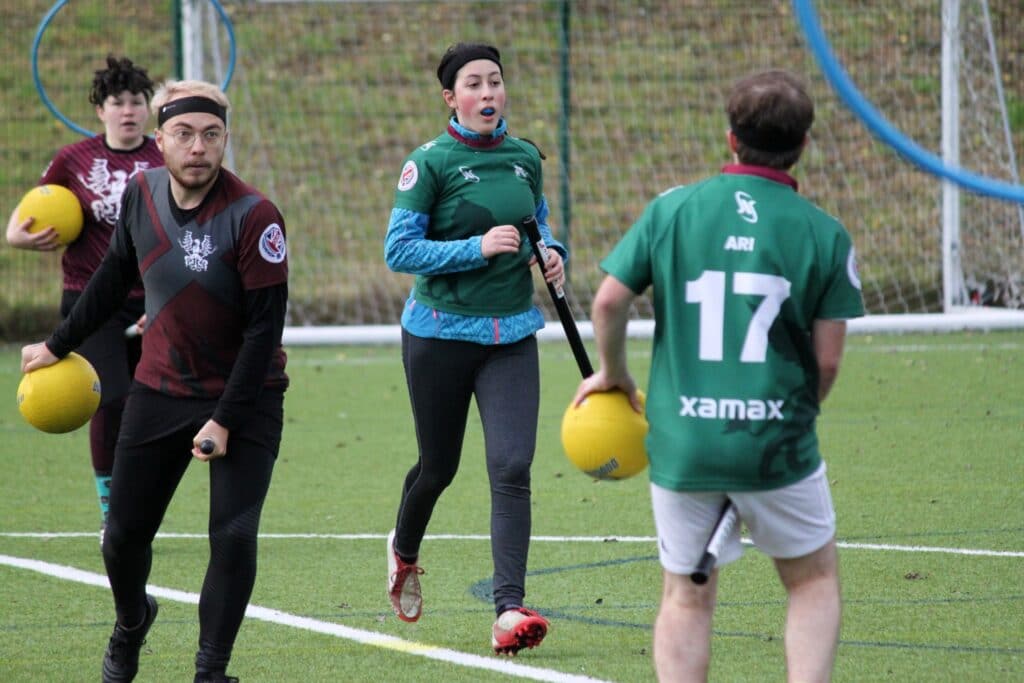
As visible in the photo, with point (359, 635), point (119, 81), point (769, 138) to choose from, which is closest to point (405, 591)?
point (359, 635)

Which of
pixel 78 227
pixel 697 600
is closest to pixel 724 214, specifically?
pixel 697 600

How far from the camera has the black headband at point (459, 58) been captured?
6.16 metres

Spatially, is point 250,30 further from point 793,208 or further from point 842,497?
point 793,208

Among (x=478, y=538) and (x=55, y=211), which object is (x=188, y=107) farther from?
(x=478, y=538)

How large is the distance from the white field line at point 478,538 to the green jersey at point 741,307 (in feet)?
9.88

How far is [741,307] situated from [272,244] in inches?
65.0

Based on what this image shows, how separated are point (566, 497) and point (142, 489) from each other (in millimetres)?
3925

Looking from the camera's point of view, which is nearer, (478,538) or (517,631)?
(517,631)

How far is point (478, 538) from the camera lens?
25.5 feet

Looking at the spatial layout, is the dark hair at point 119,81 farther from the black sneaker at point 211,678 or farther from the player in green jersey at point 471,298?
the black sneaker at point 211,678

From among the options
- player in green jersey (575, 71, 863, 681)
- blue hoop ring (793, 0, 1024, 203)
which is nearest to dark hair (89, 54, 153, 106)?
blue hoop ring (793, 0, 1024, 203)

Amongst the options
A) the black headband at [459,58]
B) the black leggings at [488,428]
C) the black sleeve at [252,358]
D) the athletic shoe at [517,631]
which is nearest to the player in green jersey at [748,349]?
the black sleeve at [252,358]

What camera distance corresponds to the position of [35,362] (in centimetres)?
566

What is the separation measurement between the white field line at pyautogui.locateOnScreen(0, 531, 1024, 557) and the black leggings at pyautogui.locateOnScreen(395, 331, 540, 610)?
145 centimetres
